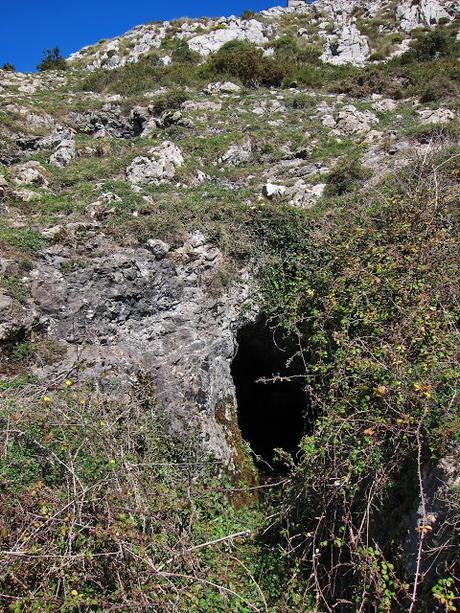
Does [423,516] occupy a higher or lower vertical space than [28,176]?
lower

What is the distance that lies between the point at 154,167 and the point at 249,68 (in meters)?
11.0

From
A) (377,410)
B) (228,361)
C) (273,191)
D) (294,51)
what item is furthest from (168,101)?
(377,410)

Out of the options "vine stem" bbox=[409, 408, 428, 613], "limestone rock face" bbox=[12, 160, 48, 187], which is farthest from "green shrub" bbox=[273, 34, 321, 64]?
"vine stem" bbox=[409, 408, 428, 613]

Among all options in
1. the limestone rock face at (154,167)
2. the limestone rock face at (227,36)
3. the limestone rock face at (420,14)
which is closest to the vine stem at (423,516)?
the limestone rock face at (154,167)

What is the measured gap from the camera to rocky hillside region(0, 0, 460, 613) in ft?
12.9

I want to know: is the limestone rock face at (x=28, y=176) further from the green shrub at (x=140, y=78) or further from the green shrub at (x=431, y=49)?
the green shrub at (x=431, y=49)

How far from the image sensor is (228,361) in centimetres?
720

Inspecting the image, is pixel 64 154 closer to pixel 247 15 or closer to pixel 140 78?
pixel 140 78

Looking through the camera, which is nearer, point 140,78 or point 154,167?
point 154,167

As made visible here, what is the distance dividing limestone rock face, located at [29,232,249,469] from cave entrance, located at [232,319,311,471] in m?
1.26

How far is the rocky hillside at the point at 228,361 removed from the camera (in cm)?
393

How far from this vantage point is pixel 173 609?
3580mm

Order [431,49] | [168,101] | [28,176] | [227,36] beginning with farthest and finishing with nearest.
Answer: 1. [227,36]
2. [431,49]
3. [168,101]
4. [28,176]

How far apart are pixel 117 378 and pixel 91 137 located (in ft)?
36.1
